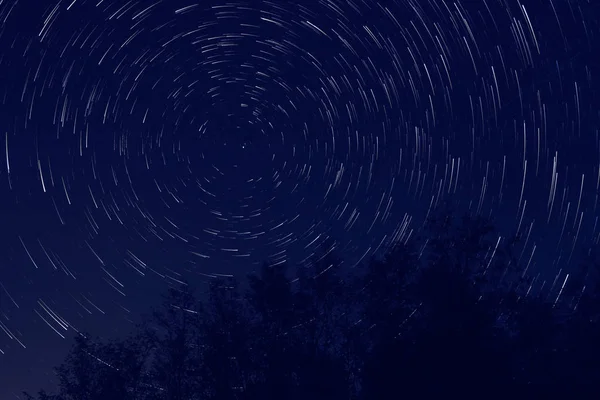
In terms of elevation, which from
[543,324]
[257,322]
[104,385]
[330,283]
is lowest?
[104,385]

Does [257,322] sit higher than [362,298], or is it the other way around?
[362,298]

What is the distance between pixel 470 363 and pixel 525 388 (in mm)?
1743

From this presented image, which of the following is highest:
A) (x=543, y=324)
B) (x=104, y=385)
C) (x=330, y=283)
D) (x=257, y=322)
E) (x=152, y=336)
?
(x=543, y=324)

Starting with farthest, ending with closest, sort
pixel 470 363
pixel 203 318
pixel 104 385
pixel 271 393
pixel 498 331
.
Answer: pixel 104 385, pixel 203 318, pixel 271 393, pixel 498 331, pixel 470 363

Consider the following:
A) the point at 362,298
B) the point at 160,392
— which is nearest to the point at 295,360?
the point at 362,298

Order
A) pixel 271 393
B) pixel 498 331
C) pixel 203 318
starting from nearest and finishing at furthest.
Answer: pixel 498 331 → pixel 271 393 → pixel 203 318

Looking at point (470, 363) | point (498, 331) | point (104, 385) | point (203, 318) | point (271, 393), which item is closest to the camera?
point (470, 363)

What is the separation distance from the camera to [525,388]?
20250mm

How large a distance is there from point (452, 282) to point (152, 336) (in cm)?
1029

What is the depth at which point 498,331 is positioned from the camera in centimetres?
2238

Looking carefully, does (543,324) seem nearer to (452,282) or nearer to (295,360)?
(452,282)

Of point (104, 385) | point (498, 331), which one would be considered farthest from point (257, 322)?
point (498, 331)

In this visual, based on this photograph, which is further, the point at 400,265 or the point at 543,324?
the point at 400,265

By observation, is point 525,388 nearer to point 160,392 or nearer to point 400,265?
point 400,265
